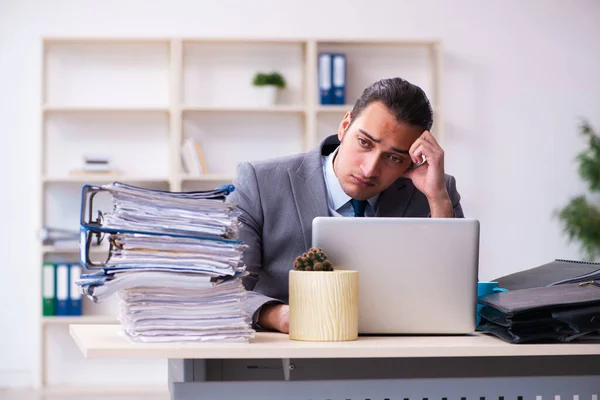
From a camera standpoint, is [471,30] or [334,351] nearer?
[334,351]

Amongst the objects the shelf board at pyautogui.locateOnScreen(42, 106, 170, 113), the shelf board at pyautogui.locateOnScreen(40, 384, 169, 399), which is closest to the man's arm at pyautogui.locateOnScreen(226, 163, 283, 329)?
the shelf board at pyautogui.locateOnScreen(42, 106, 170, 113)

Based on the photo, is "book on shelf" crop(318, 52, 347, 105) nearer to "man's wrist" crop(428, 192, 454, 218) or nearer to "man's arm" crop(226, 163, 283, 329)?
"man's arm" crop(226, 163, 283, 329)

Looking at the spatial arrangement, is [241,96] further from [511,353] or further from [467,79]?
[511,353]

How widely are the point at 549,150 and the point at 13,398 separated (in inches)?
132

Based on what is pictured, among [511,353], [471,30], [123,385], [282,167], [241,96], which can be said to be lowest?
[123,385]

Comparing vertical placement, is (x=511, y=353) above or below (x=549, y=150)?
below

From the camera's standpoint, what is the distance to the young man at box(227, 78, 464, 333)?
203cm

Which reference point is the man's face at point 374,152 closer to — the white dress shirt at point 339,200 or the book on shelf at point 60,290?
the white dress shirt at point 339,200

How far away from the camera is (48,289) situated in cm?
452

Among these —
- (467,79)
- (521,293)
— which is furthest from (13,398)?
(521,293)

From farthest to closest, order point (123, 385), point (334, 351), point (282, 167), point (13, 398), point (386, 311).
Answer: point (123, 385) < point (13, 398) < point (282, 167) < point (386, 311) < point (334, 351)

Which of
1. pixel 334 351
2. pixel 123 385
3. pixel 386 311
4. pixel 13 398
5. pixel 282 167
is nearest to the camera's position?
pixel 334 351

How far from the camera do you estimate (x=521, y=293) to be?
1.59 metres

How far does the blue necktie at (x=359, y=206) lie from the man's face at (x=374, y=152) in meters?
0.03
